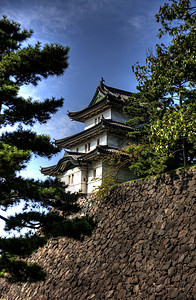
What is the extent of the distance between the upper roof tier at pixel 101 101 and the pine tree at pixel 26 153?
9.71m

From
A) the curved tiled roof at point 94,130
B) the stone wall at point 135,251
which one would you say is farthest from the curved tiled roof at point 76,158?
the stone wall at point 135,251

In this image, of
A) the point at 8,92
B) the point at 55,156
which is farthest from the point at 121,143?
the point at 8,92

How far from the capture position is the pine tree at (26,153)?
28.2ft

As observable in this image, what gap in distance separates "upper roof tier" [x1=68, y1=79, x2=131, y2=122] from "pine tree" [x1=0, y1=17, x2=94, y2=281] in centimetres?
971

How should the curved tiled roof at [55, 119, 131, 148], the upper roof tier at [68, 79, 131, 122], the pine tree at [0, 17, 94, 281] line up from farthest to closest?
the upper roof tier at [68, 79, 131, 122]
the curved tiled roof at [55, 119, 131, 148]
the pine tree at [0, 17, 94, 281]

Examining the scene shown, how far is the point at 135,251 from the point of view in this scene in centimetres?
1135

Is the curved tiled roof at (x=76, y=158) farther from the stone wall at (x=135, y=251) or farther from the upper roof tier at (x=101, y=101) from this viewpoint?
the stone wall at (x=135, y=251)

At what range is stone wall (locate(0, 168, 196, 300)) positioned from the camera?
9.62m

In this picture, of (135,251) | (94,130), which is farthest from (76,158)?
(135,251)

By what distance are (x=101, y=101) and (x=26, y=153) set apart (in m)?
13.3

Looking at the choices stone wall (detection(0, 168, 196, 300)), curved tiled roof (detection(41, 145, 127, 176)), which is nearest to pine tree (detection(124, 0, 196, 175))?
stone wall (detection(0, 168, 196, 300))

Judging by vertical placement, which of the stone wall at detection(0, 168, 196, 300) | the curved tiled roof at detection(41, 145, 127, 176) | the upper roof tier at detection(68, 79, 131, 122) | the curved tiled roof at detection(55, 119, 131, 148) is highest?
the upper roof tier at detection(68, 79, 131, 122)

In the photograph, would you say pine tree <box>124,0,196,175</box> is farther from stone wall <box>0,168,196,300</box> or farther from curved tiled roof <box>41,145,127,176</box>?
curved tiled roof <box>41,145,127,176</box>

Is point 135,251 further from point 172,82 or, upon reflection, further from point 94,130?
point 94,130
